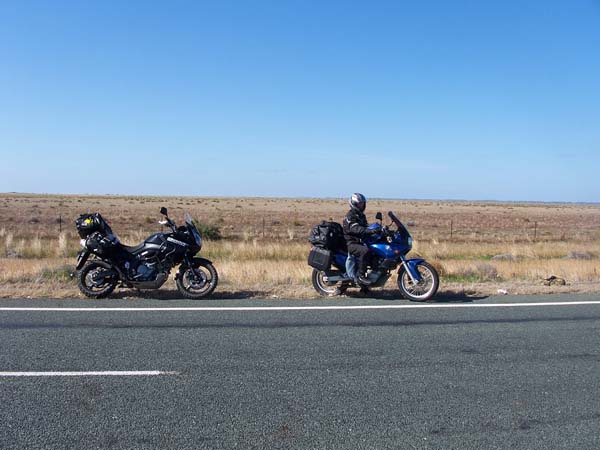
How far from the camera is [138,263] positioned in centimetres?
922

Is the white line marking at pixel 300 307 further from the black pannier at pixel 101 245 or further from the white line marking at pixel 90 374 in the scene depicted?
the white line marking at pixel 90 374

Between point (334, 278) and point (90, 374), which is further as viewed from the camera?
point (334, 278)

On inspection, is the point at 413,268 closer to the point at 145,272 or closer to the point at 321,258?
the point at 321,258

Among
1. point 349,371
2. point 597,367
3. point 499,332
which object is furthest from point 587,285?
point 349,371

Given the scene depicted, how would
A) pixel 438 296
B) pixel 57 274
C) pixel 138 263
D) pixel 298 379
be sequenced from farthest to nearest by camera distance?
pixel 57 274 < pixel 438 296 < pixel 138 263 < pixel 298 379

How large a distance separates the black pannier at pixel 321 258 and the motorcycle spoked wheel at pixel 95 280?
326cm

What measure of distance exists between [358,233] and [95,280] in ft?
14.1

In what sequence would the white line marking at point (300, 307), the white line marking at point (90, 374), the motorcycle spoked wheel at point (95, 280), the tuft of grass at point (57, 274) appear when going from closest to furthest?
the white line marking at point (90, 374) < the white line marking at point (300, 307) < the motorcycle spoked wheel at point (95, 280) < the tuft of grass at point (57, 274)

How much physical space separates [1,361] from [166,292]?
13.8ft

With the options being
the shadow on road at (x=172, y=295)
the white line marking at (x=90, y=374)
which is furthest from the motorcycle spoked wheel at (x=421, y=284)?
the white line marking at (x=90, y=374)

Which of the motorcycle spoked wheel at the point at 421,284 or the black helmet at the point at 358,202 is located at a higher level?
the black helmet at the point at 358,202

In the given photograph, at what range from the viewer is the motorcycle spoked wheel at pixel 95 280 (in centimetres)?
896

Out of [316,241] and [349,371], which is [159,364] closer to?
[349,371]

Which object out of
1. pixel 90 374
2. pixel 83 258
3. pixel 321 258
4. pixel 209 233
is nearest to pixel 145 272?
pixel 83 258
